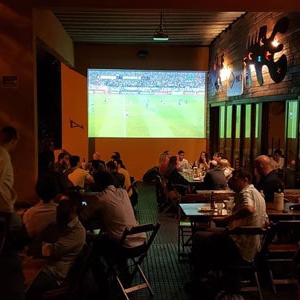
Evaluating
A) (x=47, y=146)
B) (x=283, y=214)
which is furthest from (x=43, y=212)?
(x=47, y=146)

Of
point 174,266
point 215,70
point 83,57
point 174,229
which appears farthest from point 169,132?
point 174,266

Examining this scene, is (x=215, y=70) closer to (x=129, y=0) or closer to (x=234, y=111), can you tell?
(x=234, y=111)

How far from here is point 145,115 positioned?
13039mm

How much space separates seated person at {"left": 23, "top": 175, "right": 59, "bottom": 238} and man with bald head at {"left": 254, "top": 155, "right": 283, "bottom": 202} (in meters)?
2.75

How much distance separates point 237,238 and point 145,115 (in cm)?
907

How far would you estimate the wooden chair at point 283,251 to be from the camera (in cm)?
414

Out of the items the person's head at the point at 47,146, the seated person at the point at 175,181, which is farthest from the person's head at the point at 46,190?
the seated person at the point at 175,181

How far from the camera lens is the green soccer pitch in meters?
13.0

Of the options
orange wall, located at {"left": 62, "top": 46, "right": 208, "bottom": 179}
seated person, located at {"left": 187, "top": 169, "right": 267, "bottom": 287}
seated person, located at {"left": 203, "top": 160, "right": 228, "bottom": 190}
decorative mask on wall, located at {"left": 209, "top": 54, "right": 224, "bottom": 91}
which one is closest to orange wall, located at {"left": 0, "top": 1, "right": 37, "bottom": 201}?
seated person, located at {"left": 187, "top": 169, "right": 267, "bottom": 287}

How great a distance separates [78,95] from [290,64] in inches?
258

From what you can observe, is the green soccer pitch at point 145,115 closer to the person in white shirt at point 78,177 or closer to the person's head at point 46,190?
the person in white shirt at point 78,177

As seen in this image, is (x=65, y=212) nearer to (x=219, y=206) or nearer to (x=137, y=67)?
(x=219, y=206)

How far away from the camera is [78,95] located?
1195 centimetres

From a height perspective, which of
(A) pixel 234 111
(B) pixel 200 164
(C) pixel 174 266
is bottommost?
(C) pixel 174 266
